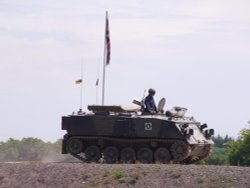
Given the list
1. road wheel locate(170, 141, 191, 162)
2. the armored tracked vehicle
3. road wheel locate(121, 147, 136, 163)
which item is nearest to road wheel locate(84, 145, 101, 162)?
the armored tracked vehicle

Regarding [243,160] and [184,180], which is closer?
[184,180]

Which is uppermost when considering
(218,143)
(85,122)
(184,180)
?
(218,143)

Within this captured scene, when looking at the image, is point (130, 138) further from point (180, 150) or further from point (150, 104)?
point (180, 150)

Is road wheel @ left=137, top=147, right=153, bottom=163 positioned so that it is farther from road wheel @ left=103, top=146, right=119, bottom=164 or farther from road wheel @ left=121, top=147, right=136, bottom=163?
road wheel @ left=103, top=146, right=119, bottom=164

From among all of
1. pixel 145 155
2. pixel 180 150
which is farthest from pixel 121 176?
pixel 145 155

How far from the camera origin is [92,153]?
118 feet

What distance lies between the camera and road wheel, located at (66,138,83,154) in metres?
35.9

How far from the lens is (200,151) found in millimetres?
36438

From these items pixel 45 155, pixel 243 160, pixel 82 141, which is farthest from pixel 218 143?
pixel 82 141

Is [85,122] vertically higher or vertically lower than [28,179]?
higher

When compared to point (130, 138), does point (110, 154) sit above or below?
below

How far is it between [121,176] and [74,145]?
6741mm

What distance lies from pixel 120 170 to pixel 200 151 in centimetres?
A: 699

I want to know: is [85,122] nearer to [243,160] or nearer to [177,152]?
[177,152]
